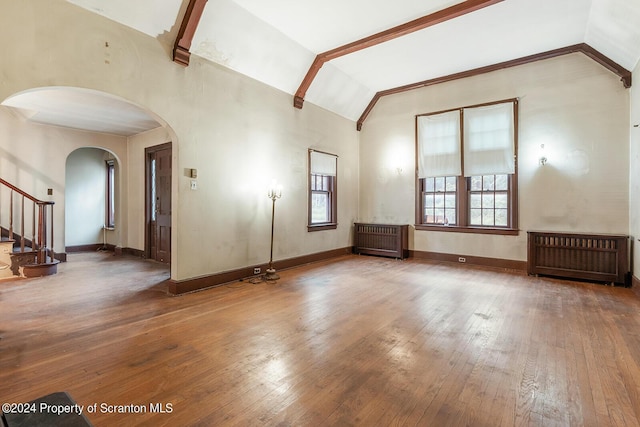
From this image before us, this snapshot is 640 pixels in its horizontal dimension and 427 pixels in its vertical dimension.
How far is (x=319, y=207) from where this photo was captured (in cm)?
698

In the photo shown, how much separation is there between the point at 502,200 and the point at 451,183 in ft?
3.38

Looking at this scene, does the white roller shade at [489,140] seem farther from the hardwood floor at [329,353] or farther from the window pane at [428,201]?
the hardwood floor at [329,353]

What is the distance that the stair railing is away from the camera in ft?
17.1

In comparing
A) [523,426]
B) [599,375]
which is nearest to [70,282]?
[523,426]

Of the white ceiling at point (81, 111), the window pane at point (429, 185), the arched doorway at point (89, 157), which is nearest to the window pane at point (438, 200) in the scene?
the window pane at point (429, 185)

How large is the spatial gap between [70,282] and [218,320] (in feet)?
10.5

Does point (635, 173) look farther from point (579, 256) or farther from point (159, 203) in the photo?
point (159, 203)

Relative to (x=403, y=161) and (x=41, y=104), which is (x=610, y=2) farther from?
(x=41, y=104)

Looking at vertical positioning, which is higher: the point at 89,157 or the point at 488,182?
the point at 89,157

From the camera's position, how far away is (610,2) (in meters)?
3.89

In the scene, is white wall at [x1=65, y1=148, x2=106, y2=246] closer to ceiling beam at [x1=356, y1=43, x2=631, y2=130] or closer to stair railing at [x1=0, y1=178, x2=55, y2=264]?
stair railing at [x1=0, y1=178, x2=55, y2=264]

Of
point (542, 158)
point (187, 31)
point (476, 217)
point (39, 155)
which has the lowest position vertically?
point (476, 217)

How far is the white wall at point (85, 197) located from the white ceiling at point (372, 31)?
600 cm

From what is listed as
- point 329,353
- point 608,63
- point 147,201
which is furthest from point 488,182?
point 147,201
